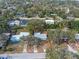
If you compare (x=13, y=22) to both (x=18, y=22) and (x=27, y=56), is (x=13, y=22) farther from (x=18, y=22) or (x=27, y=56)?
(x=27, y=56)

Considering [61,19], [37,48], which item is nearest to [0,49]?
[37,48]

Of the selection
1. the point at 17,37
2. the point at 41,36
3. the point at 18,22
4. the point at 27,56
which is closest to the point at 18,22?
the point at 18,22

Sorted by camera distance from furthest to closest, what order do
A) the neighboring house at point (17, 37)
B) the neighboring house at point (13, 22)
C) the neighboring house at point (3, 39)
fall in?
the neighboring house at point (13, 22), the neighboring house at point (17, 37), the neighboring house at point (3, 39)

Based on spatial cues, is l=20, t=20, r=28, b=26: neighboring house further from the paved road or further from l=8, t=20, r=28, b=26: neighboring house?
the paved road

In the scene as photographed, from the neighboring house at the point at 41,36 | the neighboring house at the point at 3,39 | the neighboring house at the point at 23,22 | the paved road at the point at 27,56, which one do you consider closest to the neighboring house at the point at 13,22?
the neighboring house at the point at 23,22

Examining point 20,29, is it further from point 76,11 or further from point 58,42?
point 76,11

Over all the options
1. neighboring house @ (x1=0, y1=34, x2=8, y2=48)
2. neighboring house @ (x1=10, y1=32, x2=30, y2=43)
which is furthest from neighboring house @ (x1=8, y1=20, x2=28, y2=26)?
neighboring house @ (x1=0, y1=34, x2=8, y2=48)

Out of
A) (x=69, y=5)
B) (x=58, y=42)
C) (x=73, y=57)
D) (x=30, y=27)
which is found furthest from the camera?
(x=69, y=5)

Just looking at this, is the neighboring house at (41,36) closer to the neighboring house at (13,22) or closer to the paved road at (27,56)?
the paved road at (27,56)
